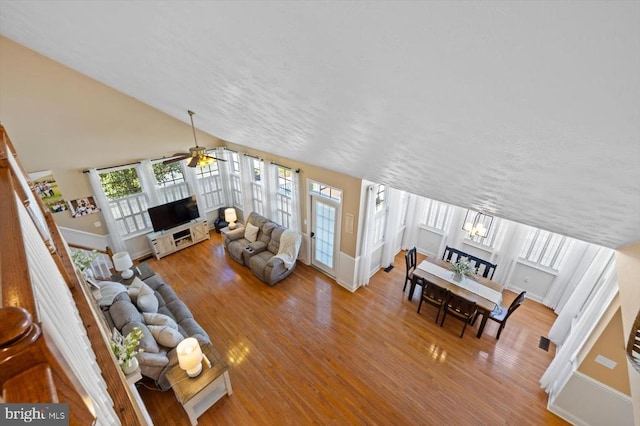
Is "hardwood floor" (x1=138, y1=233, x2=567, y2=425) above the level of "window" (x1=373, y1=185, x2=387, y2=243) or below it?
below

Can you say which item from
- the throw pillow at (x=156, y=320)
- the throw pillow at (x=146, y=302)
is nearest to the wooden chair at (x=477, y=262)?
the throw pillow at (x=156, y=320)

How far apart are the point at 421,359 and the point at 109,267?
652 cm

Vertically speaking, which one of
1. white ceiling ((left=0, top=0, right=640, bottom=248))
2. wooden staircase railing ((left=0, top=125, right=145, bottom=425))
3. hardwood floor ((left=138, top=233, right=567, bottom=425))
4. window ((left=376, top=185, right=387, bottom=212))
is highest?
white ceiling ((left=0, top=0, right=640, bottom=248))

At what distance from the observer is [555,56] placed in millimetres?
782

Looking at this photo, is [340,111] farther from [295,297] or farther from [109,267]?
[109,267]

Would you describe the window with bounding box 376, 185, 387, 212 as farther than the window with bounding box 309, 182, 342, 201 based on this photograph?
Yes

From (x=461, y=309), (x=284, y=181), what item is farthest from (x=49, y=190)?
(x=461, y=309)

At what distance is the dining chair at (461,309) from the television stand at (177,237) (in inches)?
235

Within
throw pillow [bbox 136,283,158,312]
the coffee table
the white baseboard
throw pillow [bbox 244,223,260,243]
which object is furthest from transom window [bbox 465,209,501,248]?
throw pillow [bbox 136,283,158,312]

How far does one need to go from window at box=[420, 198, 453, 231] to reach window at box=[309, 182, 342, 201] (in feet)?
8.64

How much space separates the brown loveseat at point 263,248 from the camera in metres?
5.63

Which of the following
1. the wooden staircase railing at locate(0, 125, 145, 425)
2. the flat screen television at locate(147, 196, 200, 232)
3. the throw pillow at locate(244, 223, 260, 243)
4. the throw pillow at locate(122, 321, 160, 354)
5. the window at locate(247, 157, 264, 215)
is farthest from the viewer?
the window at locate(247, 157, 264, 215)

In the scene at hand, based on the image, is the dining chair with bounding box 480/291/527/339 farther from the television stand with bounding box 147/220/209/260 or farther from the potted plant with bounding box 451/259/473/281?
the television stand with bounding box 147/220/209/260

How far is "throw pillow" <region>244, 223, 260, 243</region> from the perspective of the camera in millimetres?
6551
